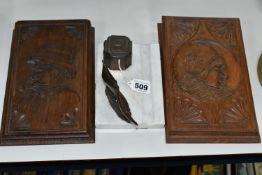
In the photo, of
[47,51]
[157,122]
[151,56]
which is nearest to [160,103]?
[157,122]

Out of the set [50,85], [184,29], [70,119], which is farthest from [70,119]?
[184,29]

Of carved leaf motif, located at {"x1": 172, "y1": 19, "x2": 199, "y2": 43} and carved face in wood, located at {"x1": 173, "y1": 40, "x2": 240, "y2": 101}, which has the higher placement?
carved leaf motif, located at {"x1": 172, "y1": 19, "x2": 199, "y2": 43}

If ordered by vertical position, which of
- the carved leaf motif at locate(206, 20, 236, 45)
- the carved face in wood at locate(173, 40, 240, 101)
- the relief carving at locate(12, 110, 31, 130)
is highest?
the carved leaf motif at locate(206, 20, 236, 45)

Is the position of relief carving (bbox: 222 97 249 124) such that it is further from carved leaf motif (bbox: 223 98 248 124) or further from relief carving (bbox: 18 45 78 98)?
relief carving (bbox: 18 45 78 98)

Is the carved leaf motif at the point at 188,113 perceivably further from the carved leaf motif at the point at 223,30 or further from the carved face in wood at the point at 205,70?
the carved leaf motif at the point at 223,30

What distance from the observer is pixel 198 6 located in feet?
4.04

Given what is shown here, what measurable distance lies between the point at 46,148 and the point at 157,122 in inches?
12.2

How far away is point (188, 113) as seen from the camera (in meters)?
0.96

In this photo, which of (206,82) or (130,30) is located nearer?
(206,82)

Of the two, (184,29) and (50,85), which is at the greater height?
(184,29)

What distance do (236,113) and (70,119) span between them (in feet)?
1.51

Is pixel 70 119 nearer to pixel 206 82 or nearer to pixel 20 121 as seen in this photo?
pixel 20 121

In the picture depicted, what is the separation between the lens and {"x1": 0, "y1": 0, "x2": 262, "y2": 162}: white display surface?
94 centimetres

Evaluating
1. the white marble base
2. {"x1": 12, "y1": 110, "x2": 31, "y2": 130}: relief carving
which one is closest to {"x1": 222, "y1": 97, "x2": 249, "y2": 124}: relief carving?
the white marble base
